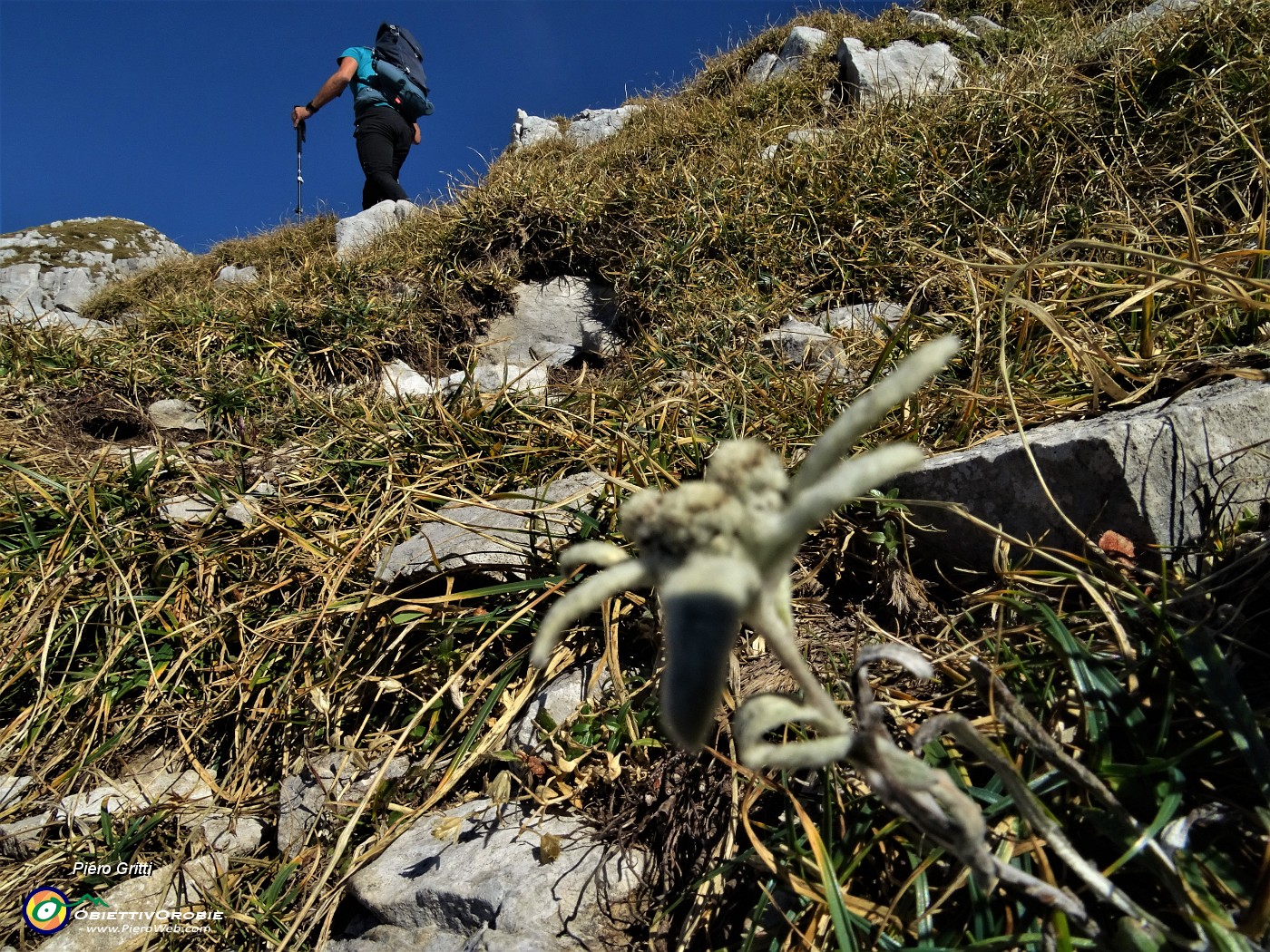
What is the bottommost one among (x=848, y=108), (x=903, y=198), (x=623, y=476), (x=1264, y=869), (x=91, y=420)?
(x=1264, y=869)

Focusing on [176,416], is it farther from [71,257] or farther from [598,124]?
[71,257]

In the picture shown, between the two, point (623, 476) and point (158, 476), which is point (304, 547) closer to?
point (158, 476)

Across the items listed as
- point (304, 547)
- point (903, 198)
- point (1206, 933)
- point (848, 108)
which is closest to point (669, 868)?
point (1206, 933)

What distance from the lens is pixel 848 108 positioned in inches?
214

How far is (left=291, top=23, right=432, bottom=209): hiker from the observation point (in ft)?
24.6

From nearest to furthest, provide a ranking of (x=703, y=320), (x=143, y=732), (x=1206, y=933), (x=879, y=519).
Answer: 1. (x=1206, y=933)
2. (x=879, y=519)
3. (x=143, y=732)
4. (x=703, y=320)

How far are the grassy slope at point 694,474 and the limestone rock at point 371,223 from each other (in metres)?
1.88

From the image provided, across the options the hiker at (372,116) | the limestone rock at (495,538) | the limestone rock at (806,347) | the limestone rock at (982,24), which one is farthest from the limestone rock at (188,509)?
Result: the limestone rock at (982,24)

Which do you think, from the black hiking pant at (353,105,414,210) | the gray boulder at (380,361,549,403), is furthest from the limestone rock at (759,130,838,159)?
the black hiking pant at (353,105,414,210)

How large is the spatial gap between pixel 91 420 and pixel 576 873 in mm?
3869

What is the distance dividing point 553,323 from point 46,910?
12.1ft

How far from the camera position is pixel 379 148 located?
757cm

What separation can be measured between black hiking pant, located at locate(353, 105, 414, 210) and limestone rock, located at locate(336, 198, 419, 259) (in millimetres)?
541

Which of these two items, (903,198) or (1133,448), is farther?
(903,198)
